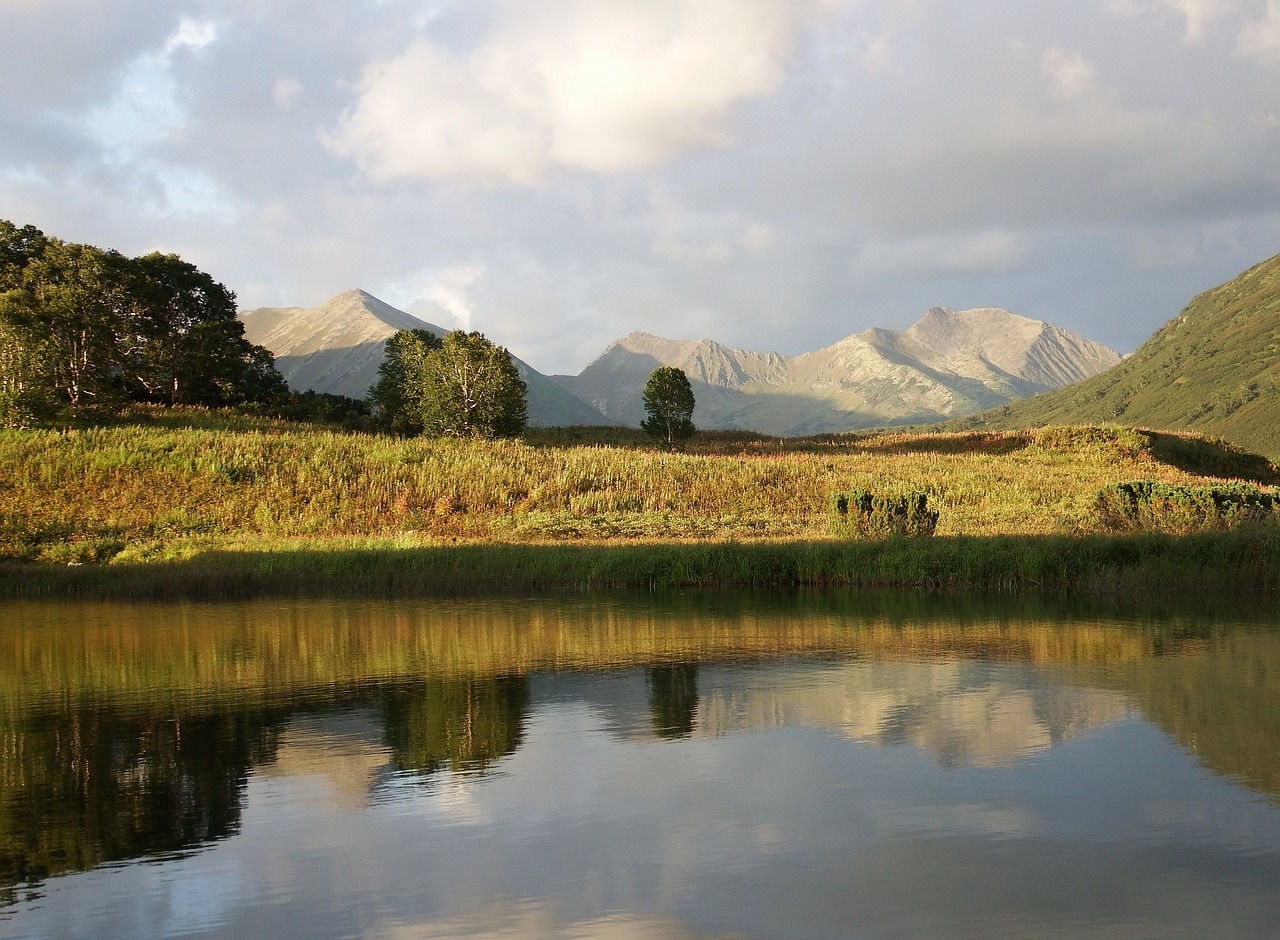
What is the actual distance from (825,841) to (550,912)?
7.74 feet

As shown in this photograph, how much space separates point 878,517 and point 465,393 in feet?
145

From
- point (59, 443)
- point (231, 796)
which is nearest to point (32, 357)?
point (59, 443)

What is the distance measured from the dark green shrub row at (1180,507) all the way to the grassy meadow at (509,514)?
94 cm

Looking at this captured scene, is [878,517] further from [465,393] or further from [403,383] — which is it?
[403,383]

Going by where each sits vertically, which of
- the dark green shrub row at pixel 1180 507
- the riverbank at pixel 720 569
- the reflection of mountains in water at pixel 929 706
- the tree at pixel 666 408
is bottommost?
the reflection of mountains in water at pixel 929 706

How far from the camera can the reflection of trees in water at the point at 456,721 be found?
10.5m

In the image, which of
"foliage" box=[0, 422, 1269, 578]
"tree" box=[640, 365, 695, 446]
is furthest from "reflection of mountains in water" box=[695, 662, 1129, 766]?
"tree" box=[640, 365, 695, 446]

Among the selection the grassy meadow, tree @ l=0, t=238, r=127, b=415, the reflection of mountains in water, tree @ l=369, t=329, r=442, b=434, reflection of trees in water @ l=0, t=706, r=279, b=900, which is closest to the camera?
reflection of trees in water @ l=0, t=706, r=279, b=900

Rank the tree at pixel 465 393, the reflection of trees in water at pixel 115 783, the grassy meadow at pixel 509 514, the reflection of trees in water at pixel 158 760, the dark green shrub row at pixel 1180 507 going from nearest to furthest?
the reflection of trees in water at pixel 115 783 → the reflection of trees in water at pixel 158 760 → the grassy meadow at pixel 509 514 → the dark green shrub row at pixel 1180 507 → the tree at pixel 465 393

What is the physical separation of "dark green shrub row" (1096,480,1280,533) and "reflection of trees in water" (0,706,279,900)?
78.9ft

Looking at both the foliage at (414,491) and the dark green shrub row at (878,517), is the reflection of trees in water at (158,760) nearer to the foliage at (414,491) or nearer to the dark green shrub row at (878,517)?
the dark green shrub row at (878,517)

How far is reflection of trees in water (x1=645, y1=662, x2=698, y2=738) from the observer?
11594mm

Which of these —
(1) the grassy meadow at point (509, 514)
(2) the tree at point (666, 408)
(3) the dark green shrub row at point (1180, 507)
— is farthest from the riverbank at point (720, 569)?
(2) the tree at point (666, 408)

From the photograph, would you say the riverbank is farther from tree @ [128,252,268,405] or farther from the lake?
tree @ [128,252,268,405]
